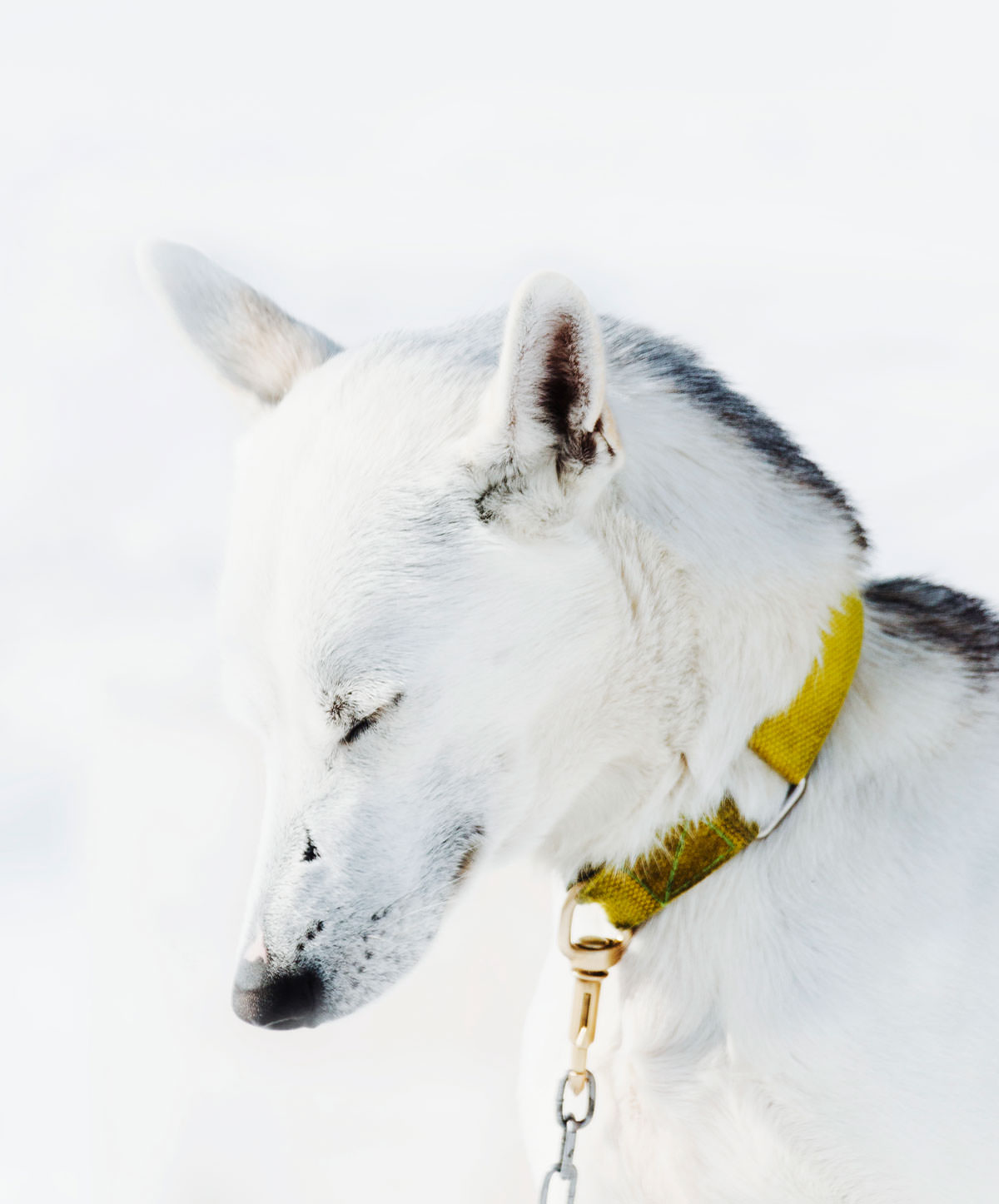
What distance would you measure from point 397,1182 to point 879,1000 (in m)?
1.53

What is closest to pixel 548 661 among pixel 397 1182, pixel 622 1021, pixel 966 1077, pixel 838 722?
pixel 838 722

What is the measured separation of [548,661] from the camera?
53.3 inches

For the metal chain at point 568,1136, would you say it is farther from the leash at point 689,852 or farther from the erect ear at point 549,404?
the erect ear at point 549,404

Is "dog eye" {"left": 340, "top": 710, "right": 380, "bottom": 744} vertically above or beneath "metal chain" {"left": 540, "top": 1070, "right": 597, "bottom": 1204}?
above

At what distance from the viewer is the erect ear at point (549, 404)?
120 cm

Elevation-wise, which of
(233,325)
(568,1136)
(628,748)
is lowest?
(568,1136)

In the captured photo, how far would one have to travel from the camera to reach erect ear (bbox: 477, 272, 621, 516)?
120cm

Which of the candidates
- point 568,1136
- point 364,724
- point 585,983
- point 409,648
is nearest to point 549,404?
point 409,648

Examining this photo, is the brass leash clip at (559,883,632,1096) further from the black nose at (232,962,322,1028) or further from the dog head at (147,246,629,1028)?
the black nose at (232,962,322,1028)

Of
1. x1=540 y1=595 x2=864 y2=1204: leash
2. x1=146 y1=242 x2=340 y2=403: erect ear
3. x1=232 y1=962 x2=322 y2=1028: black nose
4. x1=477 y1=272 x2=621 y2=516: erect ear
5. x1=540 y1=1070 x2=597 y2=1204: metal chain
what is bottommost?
x1=540 y1=1070 x2=597 y2=1204: metal chain

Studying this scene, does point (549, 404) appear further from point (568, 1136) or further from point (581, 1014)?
point (568, 1136)

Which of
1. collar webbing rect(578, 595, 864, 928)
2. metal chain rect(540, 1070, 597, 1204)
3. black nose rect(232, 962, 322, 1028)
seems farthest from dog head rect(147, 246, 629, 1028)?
metal chain rect(540, 1070, 597, 1204)

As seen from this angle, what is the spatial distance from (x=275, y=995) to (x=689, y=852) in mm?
560

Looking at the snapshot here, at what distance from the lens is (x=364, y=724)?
1.34 metres
